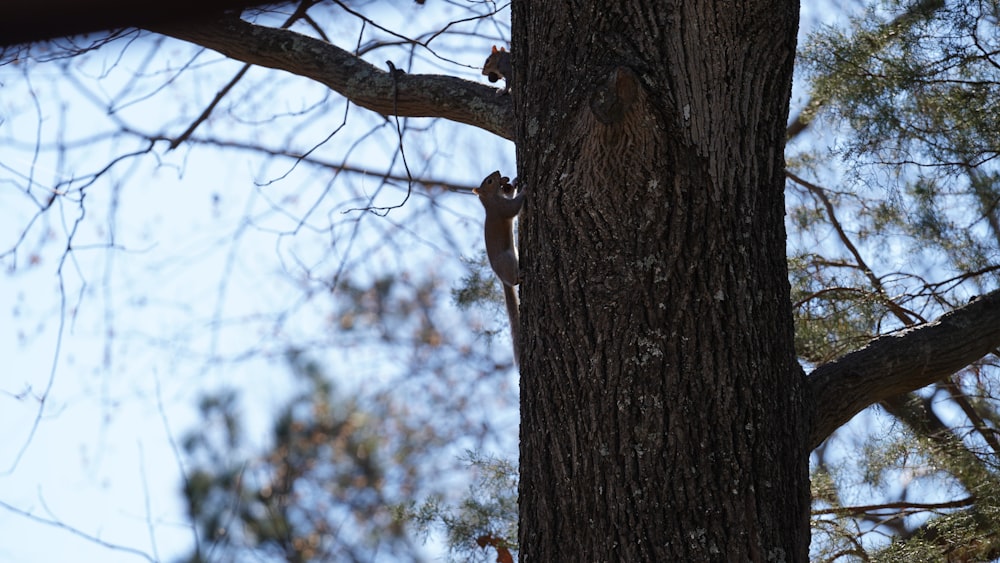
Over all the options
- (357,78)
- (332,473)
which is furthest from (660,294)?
(332,473)

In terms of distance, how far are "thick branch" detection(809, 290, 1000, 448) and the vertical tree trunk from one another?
190 mm

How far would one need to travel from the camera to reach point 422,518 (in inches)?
130

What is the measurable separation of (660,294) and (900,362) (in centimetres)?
69

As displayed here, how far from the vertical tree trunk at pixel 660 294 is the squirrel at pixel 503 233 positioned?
5.54 feet

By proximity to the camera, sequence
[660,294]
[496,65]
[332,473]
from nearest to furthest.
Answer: [660,294]
[496,65]
[332,473]

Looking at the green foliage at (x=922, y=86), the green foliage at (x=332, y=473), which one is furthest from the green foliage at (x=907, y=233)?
the green foliage at (x=332, y=473)

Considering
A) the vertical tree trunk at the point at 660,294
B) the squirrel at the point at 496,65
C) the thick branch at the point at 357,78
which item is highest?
the squirrel at the point at 496,65

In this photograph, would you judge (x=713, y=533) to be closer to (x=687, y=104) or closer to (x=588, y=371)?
(x=588, y=371)

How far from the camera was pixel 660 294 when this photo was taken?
162cm

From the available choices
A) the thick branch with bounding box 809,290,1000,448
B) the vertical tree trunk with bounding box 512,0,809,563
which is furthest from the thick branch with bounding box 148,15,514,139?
the thick branch with bounding box 809,290,1000,448

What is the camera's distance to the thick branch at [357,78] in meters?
2.41

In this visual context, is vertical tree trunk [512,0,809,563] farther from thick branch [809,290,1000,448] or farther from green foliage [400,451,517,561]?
green foliage [400,451,517,561]

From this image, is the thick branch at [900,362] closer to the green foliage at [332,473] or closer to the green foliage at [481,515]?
the green foliage at [481,515]

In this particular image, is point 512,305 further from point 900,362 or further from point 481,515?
point 900,362
